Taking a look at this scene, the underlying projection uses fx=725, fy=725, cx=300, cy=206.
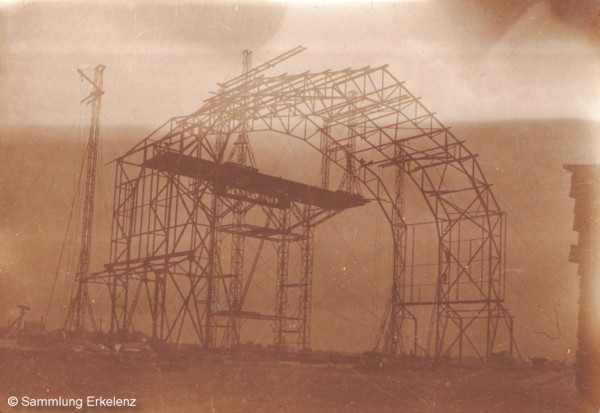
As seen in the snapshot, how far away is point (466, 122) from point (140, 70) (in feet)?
21.8

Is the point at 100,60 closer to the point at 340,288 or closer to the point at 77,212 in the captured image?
the point at 77,212

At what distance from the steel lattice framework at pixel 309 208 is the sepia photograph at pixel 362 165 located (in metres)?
0.17

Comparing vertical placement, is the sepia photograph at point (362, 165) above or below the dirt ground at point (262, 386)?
above

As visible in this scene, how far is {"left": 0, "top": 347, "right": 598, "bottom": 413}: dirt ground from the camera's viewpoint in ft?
40.0

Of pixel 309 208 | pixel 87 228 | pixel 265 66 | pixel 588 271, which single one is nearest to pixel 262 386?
pixel 87 228

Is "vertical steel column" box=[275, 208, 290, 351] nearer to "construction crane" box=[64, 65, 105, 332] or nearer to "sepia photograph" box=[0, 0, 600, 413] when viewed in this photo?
"sepia photograph" box=[0, 0, 600, 413]

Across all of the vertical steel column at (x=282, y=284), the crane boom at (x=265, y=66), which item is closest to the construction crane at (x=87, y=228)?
the crane boom at (x=265, y=66)

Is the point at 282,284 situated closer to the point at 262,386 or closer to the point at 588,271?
the point at 262,386

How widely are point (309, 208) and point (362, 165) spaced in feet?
12.0

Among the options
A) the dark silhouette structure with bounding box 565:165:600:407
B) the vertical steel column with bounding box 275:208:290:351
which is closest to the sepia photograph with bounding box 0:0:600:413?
the dark silhouette structure with bounding box 565:165:600:407

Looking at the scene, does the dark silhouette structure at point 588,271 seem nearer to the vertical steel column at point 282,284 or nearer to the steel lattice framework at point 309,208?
the steel lattice framework at point 309,208

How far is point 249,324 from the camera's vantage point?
993 inches

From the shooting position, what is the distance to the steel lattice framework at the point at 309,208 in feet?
57.3

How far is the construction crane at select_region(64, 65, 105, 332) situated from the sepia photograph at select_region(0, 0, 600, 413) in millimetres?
70
